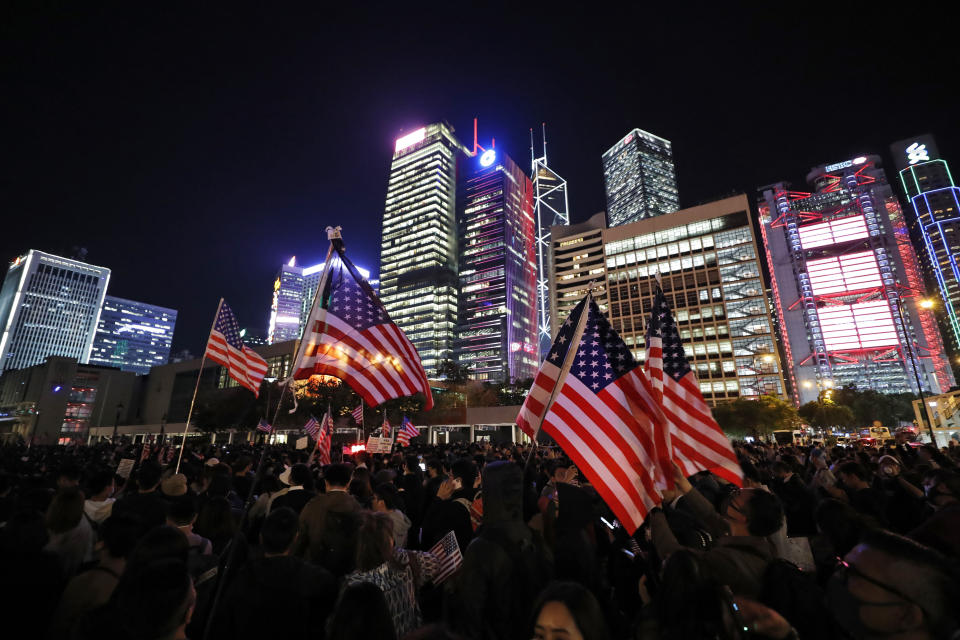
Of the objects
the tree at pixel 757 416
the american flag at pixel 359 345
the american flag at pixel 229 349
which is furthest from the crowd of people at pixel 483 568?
the tree at pixel 757 416

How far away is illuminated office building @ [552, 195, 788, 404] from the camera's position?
83500 mm

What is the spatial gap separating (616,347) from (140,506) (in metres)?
5.83

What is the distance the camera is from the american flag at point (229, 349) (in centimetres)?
1019

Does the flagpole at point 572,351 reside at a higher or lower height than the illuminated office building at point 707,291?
lower

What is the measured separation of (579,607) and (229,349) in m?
10.4

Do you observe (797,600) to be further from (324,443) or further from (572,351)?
(324,443)

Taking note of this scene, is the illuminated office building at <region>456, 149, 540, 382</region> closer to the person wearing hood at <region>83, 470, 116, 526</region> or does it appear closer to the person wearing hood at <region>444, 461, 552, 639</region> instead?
the person wearing hood at <region>83, 470, 116, 526</region>

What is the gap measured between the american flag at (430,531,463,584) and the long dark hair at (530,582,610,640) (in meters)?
1.79

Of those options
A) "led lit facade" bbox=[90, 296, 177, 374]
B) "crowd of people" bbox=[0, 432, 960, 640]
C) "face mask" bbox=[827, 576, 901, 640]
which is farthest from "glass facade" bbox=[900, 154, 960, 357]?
"led lit facade" bbox=[90, 296, 177, 374]

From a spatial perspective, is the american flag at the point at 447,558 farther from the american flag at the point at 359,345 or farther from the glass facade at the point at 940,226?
the glass facade at the point at 940,226

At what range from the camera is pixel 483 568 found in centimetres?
282

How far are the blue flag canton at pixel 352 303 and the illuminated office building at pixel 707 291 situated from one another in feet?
252

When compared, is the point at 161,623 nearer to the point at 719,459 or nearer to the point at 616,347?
the point at 616,347

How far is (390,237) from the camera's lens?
171750mm
